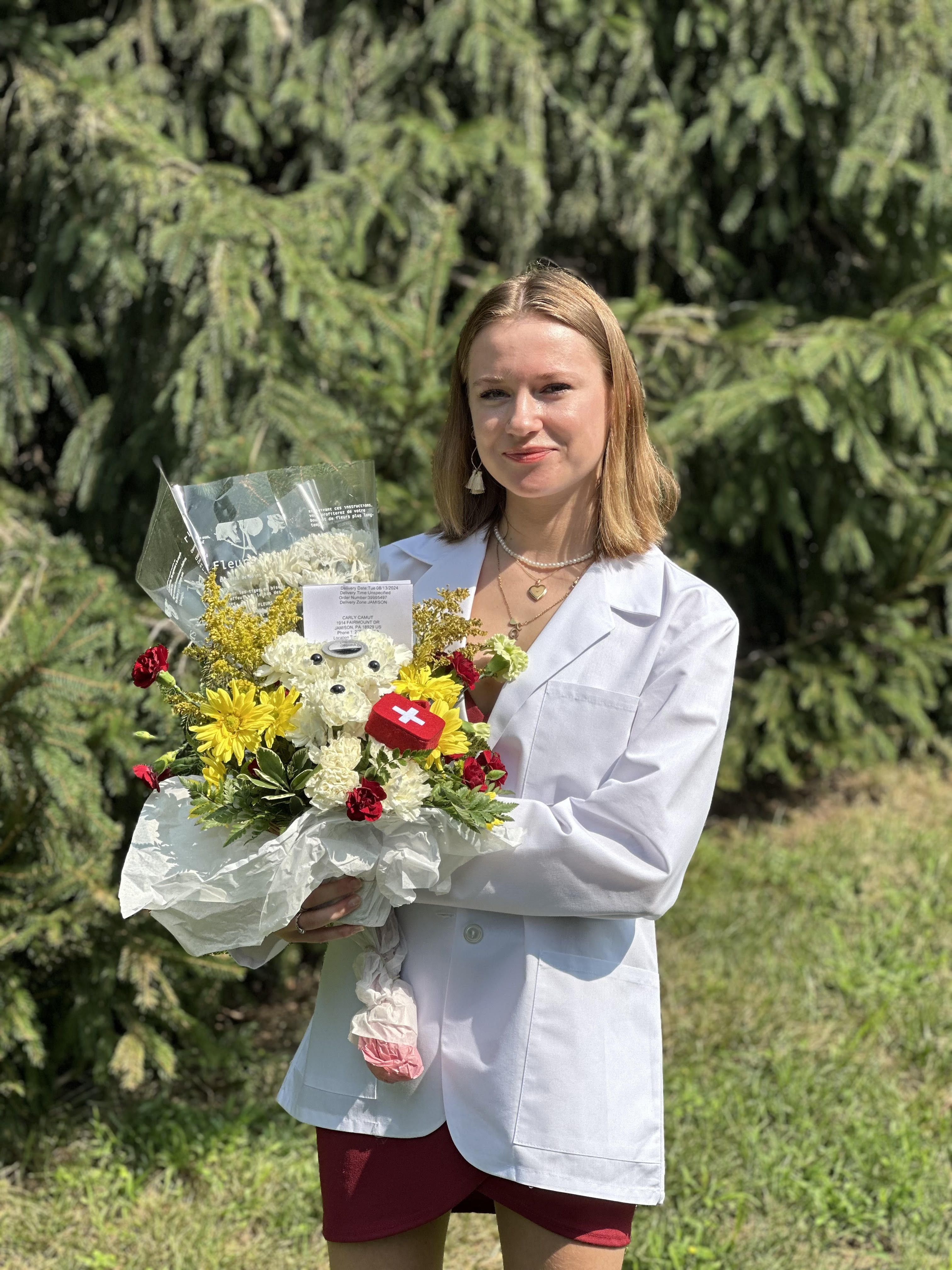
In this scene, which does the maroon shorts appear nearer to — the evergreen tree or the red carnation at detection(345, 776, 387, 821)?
the red carnation at detection(345, 776, 387, 821)

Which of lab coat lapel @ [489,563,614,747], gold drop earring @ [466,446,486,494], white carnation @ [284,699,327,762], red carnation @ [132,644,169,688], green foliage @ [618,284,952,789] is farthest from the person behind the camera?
green foliage @ [618,284,952,789]

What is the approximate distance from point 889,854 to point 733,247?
115 inches

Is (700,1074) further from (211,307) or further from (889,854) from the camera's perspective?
(211,307)

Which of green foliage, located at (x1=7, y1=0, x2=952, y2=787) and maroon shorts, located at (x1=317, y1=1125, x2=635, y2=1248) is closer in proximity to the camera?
maroon shorts, located at (x1=317, y1=1125, x2=635, y2=1248)

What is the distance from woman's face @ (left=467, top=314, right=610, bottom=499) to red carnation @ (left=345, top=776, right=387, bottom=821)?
→ 22.9 inches

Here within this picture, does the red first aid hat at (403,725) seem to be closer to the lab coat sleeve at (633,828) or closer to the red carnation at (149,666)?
the lab coat sleeve at (633,828)

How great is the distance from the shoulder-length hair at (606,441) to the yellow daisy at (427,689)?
17.1 inches

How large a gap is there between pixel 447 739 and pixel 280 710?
229 millimetres

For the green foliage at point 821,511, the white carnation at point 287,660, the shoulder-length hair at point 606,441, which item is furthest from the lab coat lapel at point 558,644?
the green foliage at point 821,511

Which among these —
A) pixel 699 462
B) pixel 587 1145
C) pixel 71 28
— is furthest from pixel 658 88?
pixel 587 1145

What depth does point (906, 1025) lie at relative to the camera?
141 inches

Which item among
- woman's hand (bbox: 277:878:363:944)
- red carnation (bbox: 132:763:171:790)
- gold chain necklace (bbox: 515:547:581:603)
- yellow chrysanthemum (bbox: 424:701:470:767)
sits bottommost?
woman's hand (bbox: 277:878:363:944)

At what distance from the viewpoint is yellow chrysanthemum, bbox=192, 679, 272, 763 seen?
152 centimetres

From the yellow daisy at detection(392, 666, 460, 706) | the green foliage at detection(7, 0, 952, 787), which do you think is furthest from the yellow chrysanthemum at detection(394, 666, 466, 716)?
the green foliage at detection(7, 0, 952, 787)
